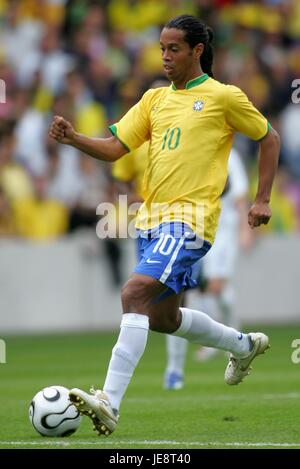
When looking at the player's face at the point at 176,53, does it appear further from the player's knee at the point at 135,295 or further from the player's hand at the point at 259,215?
the player's knee at the point at 135,295

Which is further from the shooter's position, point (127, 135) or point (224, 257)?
point (224, 257)

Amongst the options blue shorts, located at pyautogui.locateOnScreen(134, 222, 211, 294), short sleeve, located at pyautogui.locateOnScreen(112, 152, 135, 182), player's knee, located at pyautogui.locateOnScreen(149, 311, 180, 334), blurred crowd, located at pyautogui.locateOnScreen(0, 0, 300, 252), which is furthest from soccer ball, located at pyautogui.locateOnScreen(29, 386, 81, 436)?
blurred crowd, located at pyautogui.locateOnScreen(0, 0, 300, 252)

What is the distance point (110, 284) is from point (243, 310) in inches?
83.2

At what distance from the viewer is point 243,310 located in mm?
18781

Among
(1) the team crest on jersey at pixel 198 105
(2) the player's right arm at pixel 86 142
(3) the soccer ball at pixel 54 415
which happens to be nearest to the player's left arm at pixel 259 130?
(1) the team crest on jersey at pixel 198 105

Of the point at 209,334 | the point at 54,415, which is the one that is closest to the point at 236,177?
the point at 209,334

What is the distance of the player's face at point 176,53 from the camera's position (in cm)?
795

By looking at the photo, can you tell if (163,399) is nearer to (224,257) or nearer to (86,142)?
(86,142)

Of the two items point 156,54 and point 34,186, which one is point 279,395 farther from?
point 156,54

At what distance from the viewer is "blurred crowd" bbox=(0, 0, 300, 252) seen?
58.3 feet

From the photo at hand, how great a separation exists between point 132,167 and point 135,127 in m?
2.43

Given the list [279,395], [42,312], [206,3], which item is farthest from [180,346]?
[206,3]

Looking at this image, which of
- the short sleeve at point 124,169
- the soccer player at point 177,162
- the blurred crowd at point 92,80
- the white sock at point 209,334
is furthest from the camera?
the blurred crowd at point 92,80

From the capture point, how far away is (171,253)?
7.65 m
